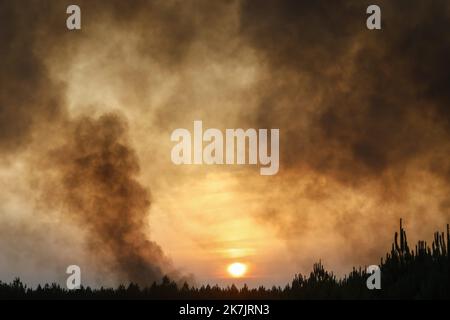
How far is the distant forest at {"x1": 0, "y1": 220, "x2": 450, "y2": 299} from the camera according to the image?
37.2 metres

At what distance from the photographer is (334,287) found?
135ft

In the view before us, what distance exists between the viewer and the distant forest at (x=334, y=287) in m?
37.2

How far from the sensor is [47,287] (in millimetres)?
45469
